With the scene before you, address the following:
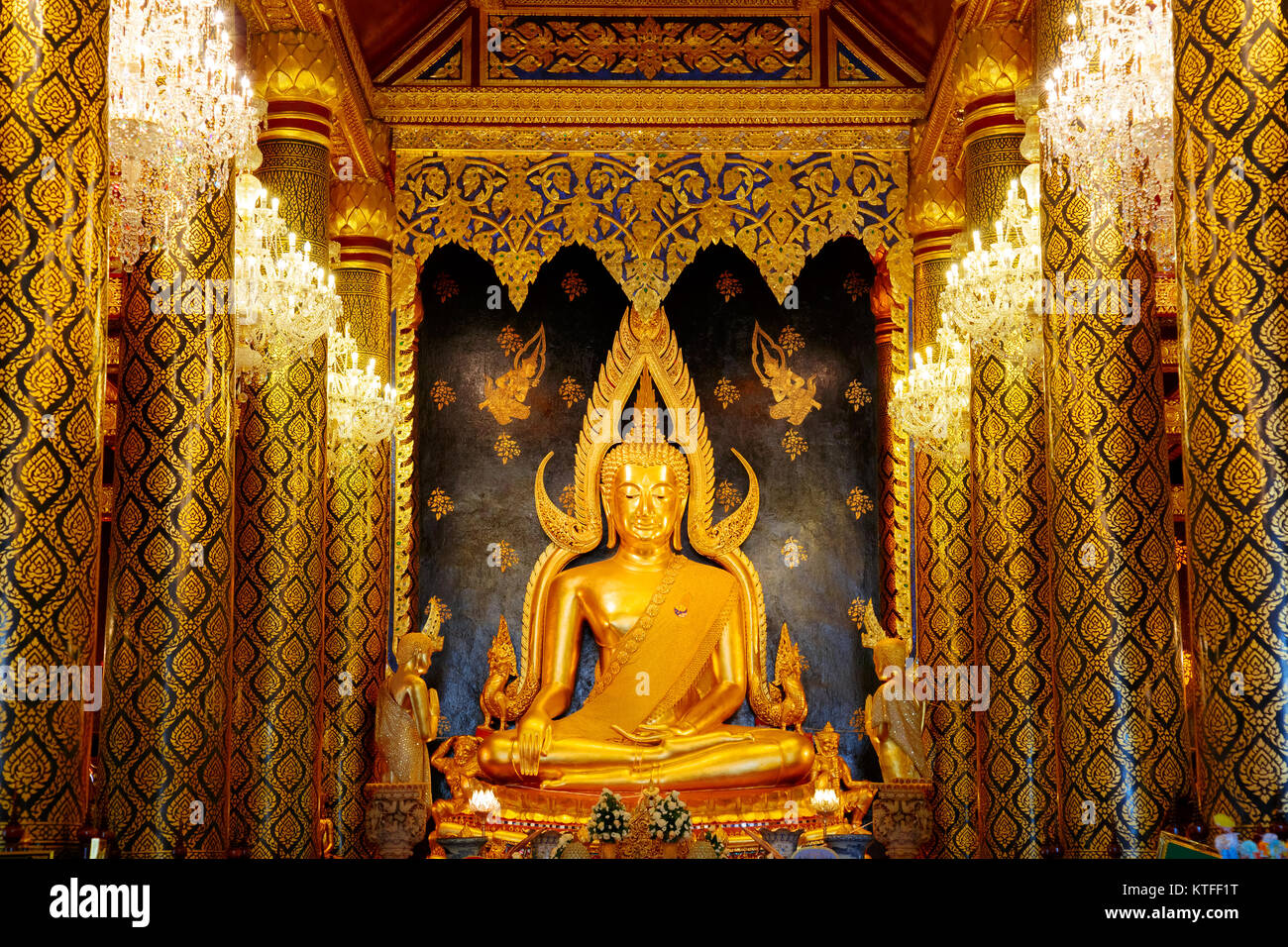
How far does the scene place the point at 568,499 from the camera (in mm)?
11461

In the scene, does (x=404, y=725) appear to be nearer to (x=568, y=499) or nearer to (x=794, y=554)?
(x=568, y=499)

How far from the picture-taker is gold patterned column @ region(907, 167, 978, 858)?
9.49 meters

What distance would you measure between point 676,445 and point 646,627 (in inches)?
59.6

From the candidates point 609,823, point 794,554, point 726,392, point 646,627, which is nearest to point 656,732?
point 646,627

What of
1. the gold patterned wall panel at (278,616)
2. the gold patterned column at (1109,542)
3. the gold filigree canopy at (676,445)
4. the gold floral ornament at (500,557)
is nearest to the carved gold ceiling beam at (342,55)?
the gold patterned wall panel at (278,616)

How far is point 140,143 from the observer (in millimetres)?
6039

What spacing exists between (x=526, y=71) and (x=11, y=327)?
25.0 feet

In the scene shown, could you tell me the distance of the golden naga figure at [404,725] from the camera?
9.80 metres

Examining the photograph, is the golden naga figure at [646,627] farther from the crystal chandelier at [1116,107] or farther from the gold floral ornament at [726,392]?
the crystal chandelier at [1116,107]

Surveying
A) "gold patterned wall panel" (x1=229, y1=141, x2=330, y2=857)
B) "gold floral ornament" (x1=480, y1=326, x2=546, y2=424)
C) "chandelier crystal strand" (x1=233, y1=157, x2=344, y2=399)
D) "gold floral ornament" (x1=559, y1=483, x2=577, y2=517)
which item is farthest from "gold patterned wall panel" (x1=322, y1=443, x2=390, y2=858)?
"chandelier crystal strand" (x1=233, y1=157, x2=344, y2=399)

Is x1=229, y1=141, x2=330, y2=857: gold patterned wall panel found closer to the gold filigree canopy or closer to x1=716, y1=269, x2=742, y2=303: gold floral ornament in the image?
the gold filigree canopy

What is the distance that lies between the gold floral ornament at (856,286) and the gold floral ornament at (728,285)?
34.7 inches
